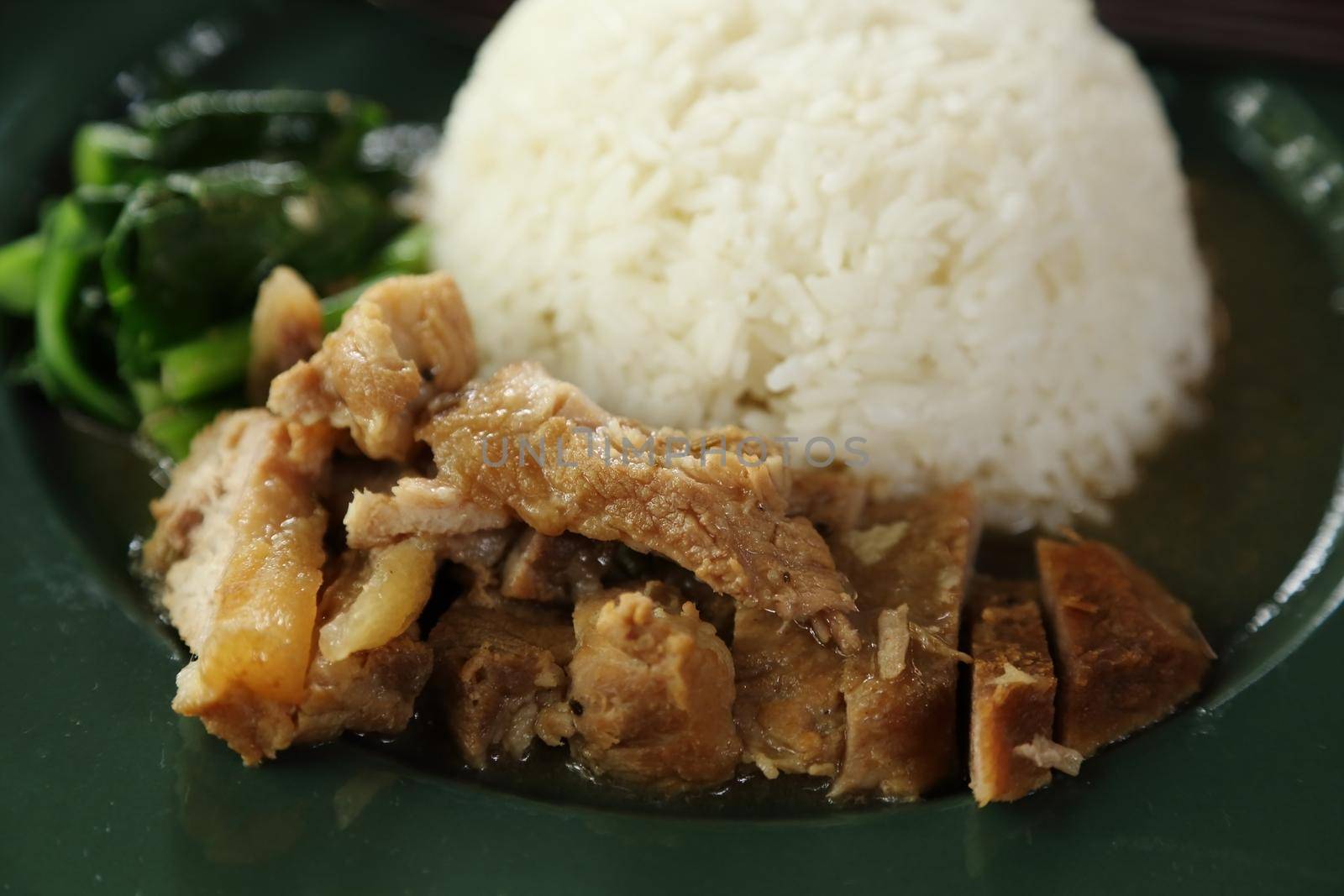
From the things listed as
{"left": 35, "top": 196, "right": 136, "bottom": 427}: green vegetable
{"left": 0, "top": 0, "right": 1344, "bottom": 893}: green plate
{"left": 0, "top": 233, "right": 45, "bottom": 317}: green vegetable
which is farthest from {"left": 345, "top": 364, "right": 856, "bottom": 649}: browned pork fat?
{"left": 0, "top": 233, "right": 45, "bottom": 317}: green vegetable

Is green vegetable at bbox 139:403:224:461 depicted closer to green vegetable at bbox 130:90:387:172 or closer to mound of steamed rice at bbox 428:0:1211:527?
mound of steamed rice at bbox 428:0:1211:527

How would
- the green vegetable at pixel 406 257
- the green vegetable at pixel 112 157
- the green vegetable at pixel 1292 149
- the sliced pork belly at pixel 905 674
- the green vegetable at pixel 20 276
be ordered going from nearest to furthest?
the sliced pork belly at pixel 905 674
the green vegetable at pixel 20 276
the green vegetable at pixel 406 257
the green vegetable at pixel 112 157
the green vegetable at pixel 1292 149

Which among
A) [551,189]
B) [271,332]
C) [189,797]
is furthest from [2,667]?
[551,189]

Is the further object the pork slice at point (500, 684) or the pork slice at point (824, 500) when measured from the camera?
the pork slice at point (824, 500)

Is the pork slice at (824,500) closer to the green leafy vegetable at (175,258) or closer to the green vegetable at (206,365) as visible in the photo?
the green leafy vegetable at (175,258)

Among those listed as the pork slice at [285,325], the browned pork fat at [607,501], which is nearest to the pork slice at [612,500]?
the browned pork fat at [607,501]

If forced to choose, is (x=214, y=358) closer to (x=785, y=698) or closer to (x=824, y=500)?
(x=824, y=500)

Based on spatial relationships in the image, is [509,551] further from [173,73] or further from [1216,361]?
[173,73]
